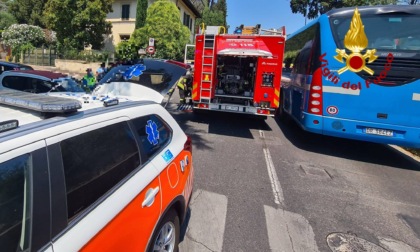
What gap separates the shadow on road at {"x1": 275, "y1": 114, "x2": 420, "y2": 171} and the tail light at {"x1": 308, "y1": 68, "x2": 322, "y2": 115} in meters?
1.08

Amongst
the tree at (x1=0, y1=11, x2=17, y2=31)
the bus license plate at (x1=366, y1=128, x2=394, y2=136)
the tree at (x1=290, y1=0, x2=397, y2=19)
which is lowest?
the bus license plate at (x1=366, y1=128, x2=394, y2=136)

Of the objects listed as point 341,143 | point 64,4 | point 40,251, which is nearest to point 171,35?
point 64,4

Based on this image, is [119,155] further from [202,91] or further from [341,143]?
[341,143]

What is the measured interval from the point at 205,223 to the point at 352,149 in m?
5.23

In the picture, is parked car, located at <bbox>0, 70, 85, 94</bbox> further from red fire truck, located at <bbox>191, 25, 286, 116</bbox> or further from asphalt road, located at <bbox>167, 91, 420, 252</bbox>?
asphalt road, located at <bbox>167, 91, 420, 252</bbox>

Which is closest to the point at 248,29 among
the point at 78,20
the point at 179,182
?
the point at 179,182

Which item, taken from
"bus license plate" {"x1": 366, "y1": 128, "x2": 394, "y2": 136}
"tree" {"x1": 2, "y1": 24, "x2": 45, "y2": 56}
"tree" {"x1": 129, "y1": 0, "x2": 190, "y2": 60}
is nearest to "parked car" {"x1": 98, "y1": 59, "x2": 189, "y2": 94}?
"bus license plate" {"x1": 366, "y1": 128, "x2": 394, "y2": 136}

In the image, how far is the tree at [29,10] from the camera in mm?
34928

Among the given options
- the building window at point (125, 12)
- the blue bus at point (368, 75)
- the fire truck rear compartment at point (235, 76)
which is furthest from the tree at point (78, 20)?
the blue bus at point (368, 75)

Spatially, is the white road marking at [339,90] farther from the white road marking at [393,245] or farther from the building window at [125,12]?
the building window at [125,12]

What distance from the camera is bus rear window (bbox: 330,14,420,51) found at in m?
5.56

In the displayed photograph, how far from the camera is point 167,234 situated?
7.80 feet

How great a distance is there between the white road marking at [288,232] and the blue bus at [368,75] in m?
3.05

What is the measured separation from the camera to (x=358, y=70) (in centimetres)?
584
